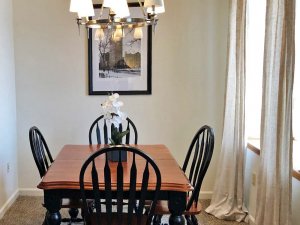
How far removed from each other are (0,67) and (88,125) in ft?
3.77

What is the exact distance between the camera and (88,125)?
3.69m

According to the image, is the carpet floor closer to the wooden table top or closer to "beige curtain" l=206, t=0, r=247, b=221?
"beige curtain" l=206, t=0, r=247, b=221

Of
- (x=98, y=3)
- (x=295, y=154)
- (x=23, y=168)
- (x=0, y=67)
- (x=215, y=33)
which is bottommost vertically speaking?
(x=23, y=168)

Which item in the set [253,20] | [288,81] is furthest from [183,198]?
[253,20]

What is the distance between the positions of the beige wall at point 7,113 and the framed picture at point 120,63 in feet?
2.97

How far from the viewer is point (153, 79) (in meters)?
3.62

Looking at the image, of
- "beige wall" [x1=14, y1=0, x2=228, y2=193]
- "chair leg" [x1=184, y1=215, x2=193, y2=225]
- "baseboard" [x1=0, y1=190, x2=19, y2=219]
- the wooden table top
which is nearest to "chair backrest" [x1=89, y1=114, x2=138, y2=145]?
"beige wall" [x1=14, y1=0, x2=228, y2=193]

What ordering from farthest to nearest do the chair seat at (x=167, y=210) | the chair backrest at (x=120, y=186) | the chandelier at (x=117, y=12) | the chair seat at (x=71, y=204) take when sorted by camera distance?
the chair seat at (x=71, y=204) < the chair seat at (x=167, y=210) < the chandelier at (x=117, y=12) < the chair backrest at (x=120, y=186)

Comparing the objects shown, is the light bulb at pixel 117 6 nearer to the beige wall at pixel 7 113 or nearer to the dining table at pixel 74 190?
the dining table at pixel 74 190

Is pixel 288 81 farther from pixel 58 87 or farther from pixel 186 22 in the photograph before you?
pixel 58 87

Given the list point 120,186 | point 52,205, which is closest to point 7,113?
point 52,205

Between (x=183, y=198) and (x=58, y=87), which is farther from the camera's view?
(x=58, y=87)

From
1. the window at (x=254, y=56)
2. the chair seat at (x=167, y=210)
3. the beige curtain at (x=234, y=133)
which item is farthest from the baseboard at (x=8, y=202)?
the window at (x=254, y=56)

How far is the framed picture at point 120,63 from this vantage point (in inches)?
140
